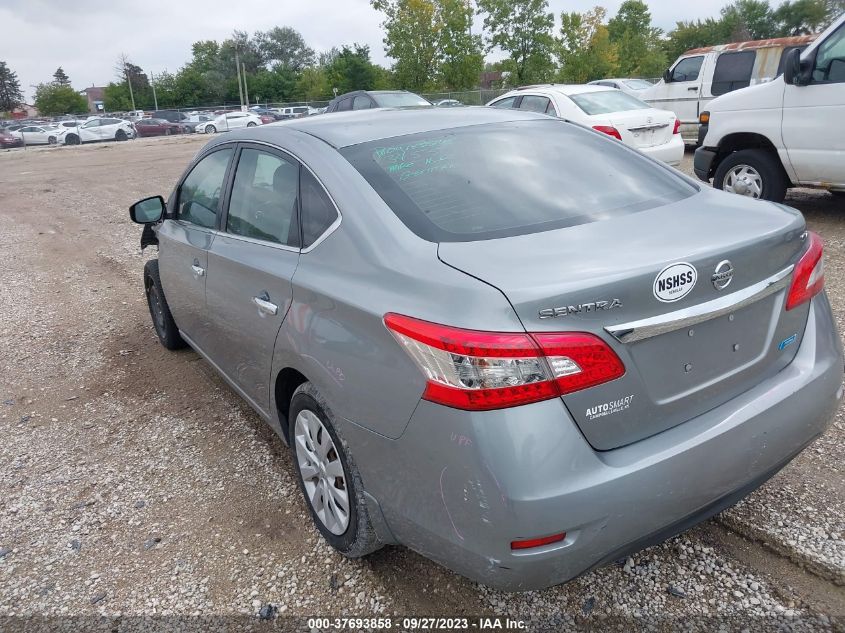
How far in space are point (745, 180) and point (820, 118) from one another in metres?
1.00

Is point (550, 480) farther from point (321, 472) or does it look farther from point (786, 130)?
point (786, 130)

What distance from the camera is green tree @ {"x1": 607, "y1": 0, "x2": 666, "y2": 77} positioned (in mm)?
48656

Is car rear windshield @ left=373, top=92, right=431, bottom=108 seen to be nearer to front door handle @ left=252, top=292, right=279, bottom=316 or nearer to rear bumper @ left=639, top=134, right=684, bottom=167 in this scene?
rear bumper @ left=639, top=134, right=684, bottom=167

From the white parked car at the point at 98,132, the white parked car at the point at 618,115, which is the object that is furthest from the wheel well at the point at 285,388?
the white parked car at the point at 98,132

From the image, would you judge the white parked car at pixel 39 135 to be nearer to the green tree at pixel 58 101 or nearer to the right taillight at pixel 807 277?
the green tree at pixel 58 101

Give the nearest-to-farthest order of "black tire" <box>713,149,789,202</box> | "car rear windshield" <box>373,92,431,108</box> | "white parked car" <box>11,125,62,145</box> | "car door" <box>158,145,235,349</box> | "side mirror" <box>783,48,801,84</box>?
"car door" <box>158,145,235,349</box> < "side mirror" <box>783,48,801,84</box> < "black tire" <box>713,149,789,202</box> < "car rear windshield" <box>373,92,431,108</box> < "white parked car" <box>11,125,62,145</box>

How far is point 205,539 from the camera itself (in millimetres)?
2900

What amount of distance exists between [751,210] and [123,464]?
3.29 metres

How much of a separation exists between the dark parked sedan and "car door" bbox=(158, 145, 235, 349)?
4077 centimetres

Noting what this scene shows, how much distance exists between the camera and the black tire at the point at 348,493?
7.68ft

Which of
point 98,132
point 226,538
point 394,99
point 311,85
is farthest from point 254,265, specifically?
point 311,85

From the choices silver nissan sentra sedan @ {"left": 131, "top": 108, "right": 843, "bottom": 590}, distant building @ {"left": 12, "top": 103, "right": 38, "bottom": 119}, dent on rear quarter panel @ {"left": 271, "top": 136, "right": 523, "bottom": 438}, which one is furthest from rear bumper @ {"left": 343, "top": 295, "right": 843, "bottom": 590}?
distant building @ {"left": 12, "top": 103, "right": 38, "bottom": 119}

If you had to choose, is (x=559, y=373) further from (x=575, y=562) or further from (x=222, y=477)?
(x=222, y=477)

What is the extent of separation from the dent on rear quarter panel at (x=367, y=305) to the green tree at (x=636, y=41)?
4805 centimetres
